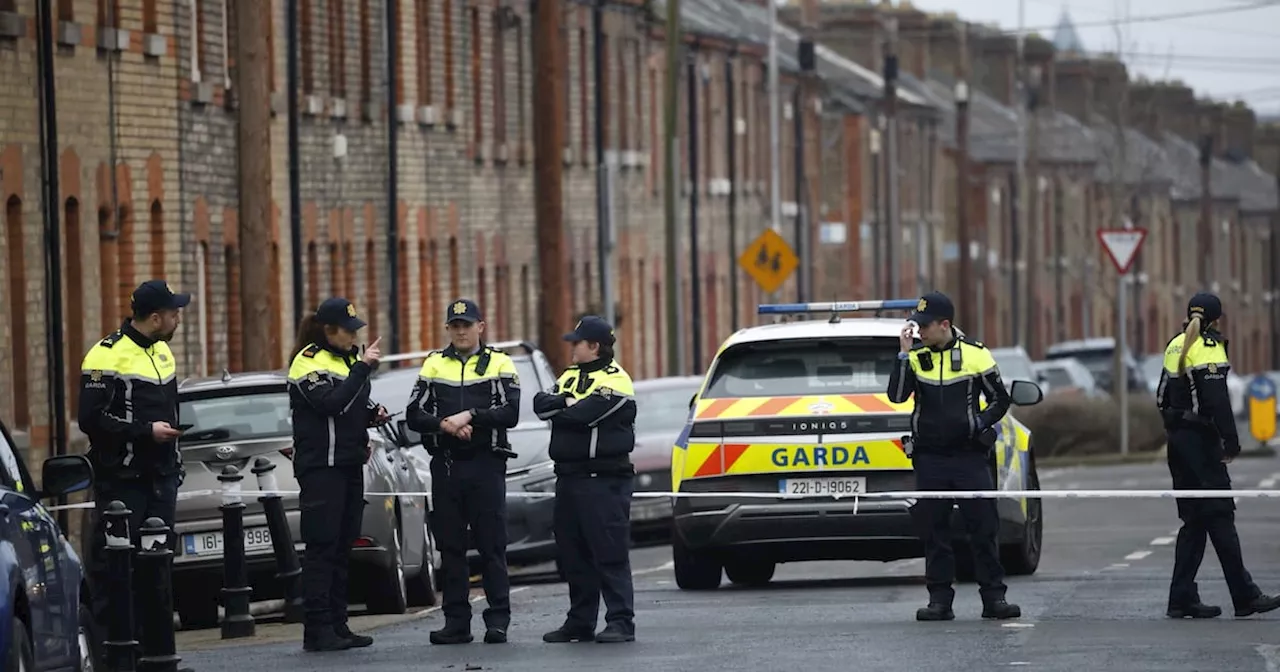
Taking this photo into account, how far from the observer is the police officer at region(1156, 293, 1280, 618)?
17703mm

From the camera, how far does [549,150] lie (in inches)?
1476

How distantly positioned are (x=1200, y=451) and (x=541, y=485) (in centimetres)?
829

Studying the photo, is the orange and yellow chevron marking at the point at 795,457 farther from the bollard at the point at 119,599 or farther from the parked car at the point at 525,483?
the bollard at the point at 119,599

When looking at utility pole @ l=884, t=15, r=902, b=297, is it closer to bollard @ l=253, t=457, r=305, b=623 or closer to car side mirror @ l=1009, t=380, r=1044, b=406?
car side mirror @ l=1009, t=380, r=1044, b=406

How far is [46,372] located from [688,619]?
12.9 m

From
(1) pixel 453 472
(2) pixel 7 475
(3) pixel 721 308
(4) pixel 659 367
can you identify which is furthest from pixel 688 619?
(3) pixel 721 308

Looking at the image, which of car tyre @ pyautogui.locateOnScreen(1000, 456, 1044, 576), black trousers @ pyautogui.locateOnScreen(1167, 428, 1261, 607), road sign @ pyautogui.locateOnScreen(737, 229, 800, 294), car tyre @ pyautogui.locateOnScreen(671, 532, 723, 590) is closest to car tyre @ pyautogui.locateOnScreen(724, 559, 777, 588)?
car tyre @ pyautogui.locateOnScreen(671, 532, 723, 590)

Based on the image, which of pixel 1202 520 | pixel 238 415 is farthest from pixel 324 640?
pixel 1202 520

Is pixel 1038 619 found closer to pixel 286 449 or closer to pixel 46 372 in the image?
pixel 286 449

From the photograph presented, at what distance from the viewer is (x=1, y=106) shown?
95.1 ft

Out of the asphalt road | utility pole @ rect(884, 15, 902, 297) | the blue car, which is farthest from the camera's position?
utility pole @ rect(884, 15, 902, 297)

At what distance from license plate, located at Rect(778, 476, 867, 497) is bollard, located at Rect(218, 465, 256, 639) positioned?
3.28 meters

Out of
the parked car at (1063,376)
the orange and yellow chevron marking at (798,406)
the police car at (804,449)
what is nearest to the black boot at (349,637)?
the police car at (804,449)

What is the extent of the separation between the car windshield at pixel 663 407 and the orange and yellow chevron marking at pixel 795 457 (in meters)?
9.00
